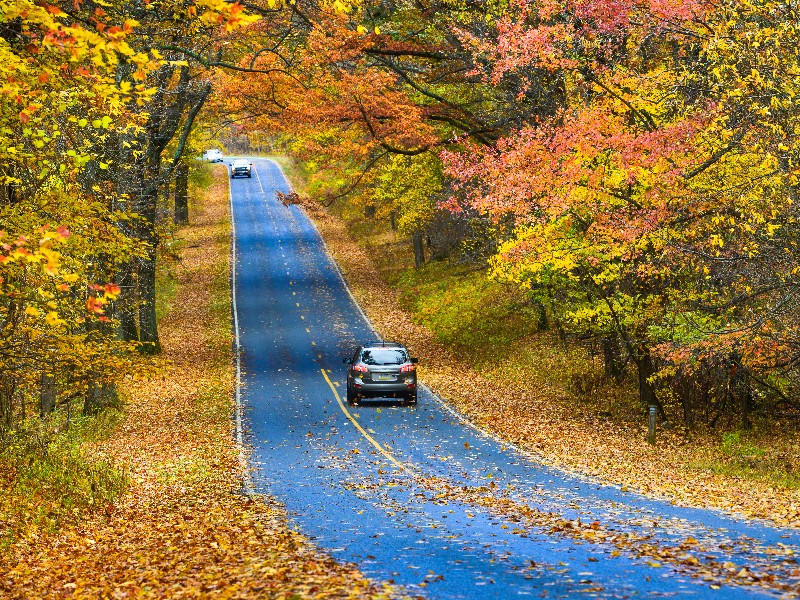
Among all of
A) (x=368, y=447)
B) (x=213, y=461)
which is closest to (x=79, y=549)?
(x=213, y=461)

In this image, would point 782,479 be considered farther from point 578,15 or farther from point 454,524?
point 578,15

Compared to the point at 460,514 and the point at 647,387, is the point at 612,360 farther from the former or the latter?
the point at 460,514

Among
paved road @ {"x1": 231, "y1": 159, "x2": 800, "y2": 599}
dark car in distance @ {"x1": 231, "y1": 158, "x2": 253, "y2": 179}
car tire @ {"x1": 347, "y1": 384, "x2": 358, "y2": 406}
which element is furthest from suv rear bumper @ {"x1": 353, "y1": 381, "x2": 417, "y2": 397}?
dark car in distance @ {"x1": 231, "y1": 158, "x2": 253, "y2": 179}

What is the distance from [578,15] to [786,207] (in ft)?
26.8

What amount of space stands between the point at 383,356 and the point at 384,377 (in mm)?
702

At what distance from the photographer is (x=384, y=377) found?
A: 2684 cm

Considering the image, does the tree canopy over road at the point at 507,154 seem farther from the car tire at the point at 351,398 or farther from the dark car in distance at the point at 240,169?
the dark car in distance at the point at 240,169

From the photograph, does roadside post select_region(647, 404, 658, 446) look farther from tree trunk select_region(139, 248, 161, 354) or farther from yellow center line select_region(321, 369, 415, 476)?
tree trunk select_region(139, 248, 161, 354)

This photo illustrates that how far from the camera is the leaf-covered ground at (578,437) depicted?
15.4 meters

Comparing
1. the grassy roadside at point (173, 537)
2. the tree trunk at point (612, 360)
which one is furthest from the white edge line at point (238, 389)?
the tree trunk at point (612, 360)

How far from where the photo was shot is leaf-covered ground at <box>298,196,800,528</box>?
A: 15406 mm

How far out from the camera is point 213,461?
19.4 meters

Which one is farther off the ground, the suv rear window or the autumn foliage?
the autumn foliage

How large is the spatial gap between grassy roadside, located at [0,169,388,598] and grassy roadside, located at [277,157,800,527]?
6.49 metres
